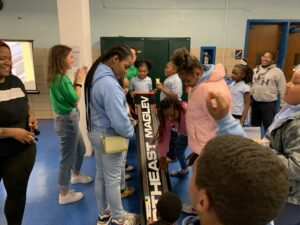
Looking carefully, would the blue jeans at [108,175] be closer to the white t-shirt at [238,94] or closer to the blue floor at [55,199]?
the blue floor at [55,199]

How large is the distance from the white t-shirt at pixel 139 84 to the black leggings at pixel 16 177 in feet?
7.23

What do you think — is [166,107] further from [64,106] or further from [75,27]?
[75,27]

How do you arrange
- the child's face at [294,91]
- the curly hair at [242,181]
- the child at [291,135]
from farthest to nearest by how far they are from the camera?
the child's face at [294,91], the child at [291,135], the curly hair at [242,181]

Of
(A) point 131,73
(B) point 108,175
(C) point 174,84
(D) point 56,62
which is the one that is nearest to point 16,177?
(B) point 108,175

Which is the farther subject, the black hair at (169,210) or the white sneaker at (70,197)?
the white sneaker at (70,197)

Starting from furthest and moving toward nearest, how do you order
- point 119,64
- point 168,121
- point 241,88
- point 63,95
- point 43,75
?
point 43,75
point 241,88
point 168,121
point 63,95
point 119,64

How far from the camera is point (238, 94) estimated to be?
11.1 feet

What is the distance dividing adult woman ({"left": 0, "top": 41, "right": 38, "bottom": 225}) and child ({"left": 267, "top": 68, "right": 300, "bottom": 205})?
1.54 meters

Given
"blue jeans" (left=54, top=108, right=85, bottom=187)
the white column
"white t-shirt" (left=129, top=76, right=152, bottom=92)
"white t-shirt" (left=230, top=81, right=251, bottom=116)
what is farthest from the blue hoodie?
"white t-shirt" (left=230, top=81, right=251, bottom=116)

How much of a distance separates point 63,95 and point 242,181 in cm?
198

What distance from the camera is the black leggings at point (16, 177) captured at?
5.46ft

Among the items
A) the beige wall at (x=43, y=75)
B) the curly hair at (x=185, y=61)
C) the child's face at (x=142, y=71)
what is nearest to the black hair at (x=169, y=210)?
the curly hair at (x=185, y=61)

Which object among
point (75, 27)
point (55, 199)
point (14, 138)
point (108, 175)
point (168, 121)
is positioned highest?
point (75, 27)

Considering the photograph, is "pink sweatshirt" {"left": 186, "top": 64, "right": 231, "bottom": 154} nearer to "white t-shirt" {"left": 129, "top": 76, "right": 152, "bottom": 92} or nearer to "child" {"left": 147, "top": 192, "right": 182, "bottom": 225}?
"child" {"left": 147, "top": 192, "right": 182, "bottom": 225}
